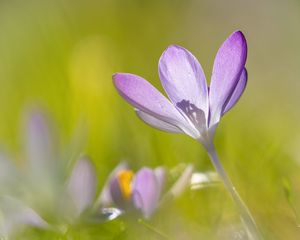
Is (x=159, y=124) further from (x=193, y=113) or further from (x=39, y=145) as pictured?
(x=39, y=145)

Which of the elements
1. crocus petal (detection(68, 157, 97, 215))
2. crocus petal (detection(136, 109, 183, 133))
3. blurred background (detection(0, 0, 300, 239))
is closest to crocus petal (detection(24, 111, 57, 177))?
blurred background (detection(0, 0, 300, 239))

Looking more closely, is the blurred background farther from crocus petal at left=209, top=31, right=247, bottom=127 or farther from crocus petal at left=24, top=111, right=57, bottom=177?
crocus petal at left=209, top=31, right=247, bottom=127

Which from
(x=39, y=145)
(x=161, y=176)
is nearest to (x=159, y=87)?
(x=39, y=145)

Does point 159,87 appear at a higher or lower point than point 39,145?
lower

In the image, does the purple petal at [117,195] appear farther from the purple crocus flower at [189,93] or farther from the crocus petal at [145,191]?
the purple crocus flower at [189,93]

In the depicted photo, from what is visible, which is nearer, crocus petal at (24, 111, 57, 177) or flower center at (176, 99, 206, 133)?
flower center at (176, 99, 206, 133)

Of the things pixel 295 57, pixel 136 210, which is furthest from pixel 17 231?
pixel 295 57
